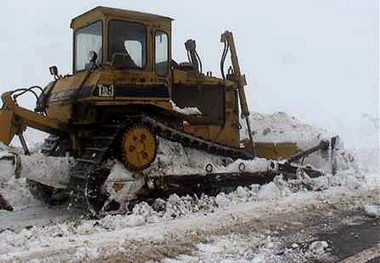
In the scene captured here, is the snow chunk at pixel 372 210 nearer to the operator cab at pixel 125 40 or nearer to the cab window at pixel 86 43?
the operator cab at pixel 125 40

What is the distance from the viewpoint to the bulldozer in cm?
709

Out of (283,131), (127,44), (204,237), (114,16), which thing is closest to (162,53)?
(127,44)

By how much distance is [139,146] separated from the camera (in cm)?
732

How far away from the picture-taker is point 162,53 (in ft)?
26.5

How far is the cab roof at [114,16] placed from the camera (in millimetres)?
7543

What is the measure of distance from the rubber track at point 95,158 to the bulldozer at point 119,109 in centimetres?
1

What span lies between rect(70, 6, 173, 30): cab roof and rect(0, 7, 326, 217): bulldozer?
1cm

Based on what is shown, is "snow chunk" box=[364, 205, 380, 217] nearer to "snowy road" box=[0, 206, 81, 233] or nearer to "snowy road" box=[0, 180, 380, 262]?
"snowy road" box=[0, 180, 380, 262]

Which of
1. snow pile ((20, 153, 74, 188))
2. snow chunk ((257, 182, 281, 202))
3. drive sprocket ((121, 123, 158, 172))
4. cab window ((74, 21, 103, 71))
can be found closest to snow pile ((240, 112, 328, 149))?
snow chunk ((257, 182, 281, 202))

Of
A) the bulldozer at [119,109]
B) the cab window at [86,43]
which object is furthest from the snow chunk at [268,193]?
the cab window at [86,43]

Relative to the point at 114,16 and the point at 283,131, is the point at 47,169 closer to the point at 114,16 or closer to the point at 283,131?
the point at 114,16

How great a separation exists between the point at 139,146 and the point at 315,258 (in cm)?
291

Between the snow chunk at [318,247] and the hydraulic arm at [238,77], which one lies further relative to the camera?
the hydraulic arm at [238,77]

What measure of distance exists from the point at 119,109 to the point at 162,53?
3.88 ft
